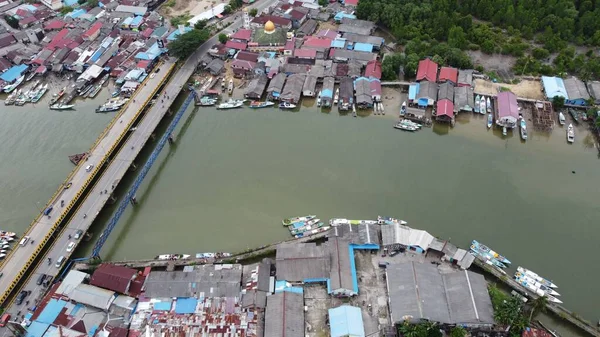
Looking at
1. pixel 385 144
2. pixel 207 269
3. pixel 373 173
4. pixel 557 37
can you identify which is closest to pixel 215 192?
pixel 207 269

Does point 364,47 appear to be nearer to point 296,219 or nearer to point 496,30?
point 496,30

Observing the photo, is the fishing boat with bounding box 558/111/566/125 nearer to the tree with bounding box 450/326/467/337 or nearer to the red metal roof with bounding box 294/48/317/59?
the tree with bounding box 450/326/467/337

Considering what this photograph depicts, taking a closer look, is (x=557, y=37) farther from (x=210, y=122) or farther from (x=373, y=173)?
(x=210, y=122)

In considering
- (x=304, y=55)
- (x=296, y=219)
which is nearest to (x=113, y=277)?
(x=296, y=219)

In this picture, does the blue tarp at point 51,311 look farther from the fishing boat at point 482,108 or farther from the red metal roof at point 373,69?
the fishing boat at point 482,108

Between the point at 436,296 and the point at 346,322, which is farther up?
the point at 436,296

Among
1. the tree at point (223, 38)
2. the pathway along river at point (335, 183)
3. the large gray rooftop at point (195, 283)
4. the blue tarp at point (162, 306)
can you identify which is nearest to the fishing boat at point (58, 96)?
the pathway along river at point (335, 183)
